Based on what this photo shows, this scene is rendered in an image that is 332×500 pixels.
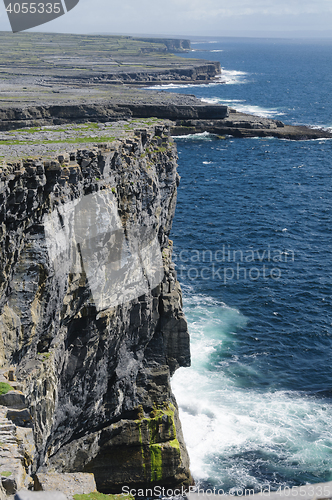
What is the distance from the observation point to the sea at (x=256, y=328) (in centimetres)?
4219

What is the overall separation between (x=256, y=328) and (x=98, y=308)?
28.6 meters

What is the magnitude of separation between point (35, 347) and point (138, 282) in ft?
35.4

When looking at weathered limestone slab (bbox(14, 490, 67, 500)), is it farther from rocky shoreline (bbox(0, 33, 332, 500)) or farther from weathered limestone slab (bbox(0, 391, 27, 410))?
weathered limestone slab (bbox(0, 391, 27, 410))

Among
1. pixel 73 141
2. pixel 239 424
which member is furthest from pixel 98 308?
pixel 239 424

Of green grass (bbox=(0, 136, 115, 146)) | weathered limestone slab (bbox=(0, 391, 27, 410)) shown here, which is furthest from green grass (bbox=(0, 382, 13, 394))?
green grass (bbox=(0, 136, 115, 146))

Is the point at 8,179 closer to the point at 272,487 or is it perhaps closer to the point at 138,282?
the point at 138,282

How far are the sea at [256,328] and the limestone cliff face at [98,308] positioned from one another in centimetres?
574

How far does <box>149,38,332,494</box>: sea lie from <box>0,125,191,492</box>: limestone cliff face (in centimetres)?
574

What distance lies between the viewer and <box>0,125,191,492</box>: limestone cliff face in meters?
26.8

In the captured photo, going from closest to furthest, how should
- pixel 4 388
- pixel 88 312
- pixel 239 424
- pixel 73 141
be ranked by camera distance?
1. pixel 4 388
2. pixel 88 312
3. pixel 73 141
4. pixel 239 424

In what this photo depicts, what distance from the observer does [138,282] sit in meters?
37.3

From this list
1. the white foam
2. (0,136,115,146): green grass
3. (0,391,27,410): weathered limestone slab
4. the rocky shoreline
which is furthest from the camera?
the white foam

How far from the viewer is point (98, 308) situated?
1298 inches

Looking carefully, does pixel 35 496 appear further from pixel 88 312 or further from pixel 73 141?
pixel 73 141
